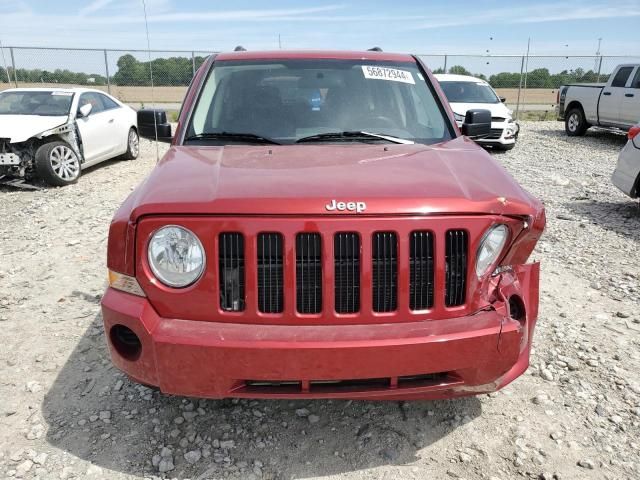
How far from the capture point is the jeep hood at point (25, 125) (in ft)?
26.2

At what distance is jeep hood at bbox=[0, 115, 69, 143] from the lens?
799 centimetres

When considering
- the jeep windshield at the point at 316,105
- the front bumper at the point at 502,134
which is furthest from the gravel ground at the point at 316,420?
the front bumper at the point at 502,134

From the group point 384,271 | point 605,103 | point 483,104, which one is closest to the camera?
point 384,271

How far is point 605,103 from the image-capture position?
1436 centimetres

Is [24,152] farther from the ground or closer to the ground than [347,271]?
closer to the ground

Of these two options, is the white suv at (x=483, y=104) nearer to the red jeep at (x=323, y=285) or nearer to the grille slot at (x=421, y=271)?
the red jeep at (x=323, y=285)

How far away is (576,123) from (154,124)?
1480 cm

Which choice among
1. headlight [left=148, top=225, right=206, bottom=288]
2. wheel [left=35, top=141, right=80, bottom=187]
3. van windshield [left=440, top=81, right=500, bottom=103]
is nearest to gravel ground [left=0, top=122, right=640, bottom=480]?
headlight [left=148, top=225, right=206, bottom=288]

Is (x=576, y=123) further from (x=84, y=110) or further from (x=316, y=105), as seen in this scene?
(x=316, y=105)

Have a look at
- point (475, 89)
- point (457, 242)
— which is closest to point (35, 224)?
point (457, 242)

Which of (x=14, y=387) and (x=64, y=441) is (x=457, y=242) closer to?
(x=64, y=441)

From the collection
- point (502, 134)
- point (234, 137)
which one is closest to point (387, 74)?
point (234, 137)

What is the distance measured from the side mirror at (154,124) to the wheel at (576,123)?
14.6 metres

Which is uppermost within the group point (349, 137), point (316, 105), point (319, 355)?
point (316, 105)
